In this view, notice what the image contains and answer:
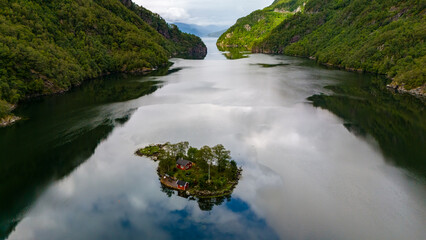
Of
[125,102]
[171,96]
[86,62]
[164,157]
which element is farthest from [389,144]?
[86,62]

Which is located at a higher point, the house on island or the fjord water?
the house on island

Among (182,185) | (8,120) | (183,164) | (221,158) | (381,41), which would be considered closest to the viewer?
(182,185)

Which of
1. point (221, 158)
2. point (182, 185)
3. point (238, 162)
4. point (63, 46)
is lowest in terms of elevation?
point (238, 162)

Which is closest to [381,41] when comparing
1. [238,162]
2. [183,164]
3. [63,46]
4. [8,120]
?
[238,162]

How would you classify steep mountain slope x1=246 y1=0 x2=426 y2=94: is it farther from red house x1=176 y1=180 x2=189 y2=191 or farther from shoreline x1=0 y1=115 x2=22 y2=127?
shoreline x1=0 y1=115 x2=22 y2=127

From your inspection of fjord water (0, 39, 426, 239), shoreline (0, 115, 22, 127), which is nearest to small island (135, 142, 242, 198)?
fjord water (0, 39, 426, 239)

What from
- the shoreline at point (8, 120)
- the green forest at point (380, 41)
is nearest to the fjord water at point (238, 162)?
the shoreline at point (8, 120)

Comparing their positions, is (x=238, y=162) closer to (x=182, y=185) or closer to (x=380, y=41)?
(x=182, y=185)
